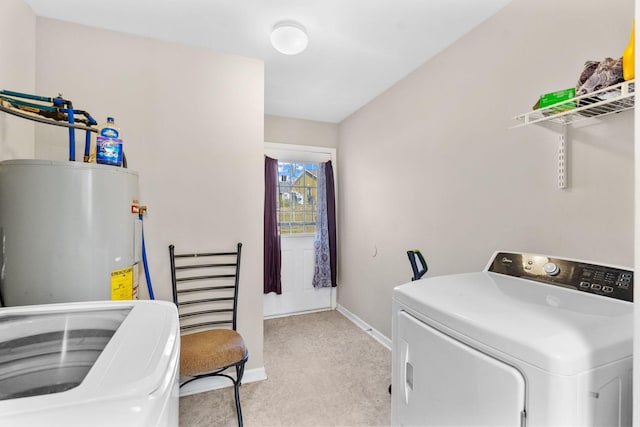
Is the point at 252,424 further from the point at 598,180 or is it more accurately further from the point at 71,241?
the point at 598,180

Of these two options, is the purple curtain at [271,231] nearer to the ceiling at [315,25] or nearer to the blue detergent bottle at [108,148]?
the ceiling at [315,25]

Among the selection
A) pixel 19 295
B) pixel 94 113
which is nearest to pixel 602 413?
pixel 19 295

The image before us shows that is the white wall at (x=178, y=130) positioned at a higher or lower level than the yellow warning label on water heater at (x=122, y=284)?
higher

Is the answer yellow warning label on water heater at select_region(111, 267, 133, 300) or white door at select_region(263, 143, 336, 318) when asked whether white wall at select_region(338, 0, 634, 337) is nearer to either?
white door at select_region(263, 143, 336, 318)

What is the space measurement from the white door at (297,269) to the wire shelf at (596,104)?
8.27ft

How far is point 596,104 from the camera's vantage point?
1.07 metres

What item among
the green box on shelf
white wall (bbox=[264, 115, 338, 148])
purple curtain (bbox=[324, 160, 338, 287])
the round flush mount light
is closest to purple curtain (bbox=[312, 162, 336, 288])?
purple curtain (bbox=[324, 160, 338, 287])

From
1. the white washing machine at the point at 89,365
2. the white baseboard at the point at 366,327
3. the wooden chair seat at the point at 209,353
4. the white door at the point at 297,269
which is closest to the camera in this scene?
the white washing machine at the point at 89,365

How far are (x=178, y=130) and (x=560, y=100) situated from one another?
2.16 metres

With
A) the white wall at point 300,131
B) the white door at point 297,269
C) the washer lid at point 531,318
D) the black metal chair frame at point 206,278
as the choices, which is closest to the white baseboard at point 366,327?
the white door at point 297,269

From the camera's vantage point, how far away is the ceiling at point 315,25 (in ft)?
5.39

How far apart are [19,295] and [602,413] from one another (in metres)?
1.98

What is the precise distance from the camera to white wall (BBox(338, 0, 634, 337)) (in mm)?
1229

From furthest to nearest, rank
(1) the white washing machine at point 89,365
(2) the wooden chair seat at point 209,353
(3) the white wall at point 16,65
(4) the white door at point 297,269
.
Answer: (4) the white door at point 297,269
(2) the wooden chair seat at point 209,353
(3) the white wall at point 16,65
(1) the white washing machine at point 89,365
